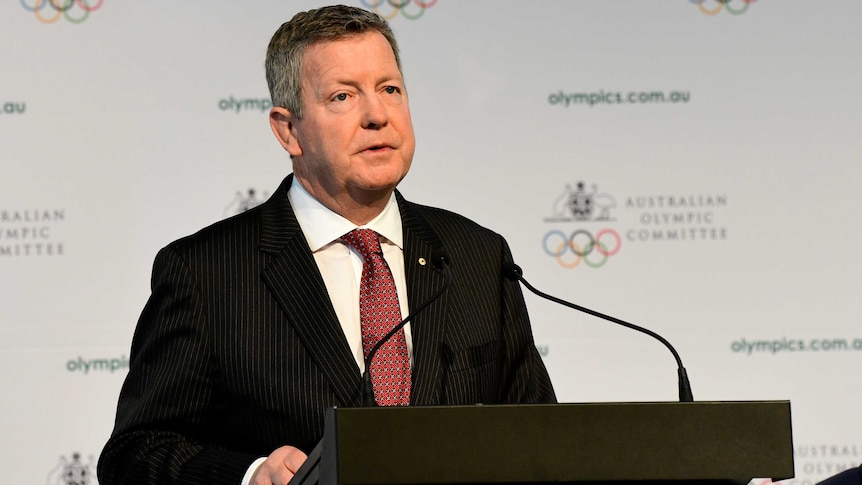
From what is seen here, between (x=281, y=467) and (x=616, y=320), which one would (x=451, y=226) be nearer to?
(x=616, y=320)

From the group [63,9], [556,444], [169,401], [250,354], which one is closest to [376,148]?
[250,354]

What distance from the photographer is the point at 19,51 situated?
3.53 m

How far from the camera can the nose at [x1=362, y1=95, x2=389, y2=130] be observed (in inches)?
85.4

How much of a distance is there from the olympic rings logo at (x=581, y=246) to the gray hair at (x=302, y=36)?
144 cm

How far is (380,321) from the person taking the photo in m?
2.14

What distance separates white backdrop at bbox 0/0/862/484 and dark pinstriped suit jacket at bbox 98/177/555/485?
1352mm

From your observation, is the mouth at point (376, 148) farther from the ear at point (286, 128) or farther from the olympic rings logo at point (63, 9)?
the olympic rings logo at point (63, 9)

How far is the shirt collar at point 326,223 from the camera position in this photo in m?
2.25

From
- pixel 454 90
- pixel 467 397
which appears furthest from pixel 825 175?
pixel 467 397

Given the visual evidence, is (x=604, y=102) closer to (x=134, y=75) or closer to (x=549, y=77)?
(x=549, y=77)

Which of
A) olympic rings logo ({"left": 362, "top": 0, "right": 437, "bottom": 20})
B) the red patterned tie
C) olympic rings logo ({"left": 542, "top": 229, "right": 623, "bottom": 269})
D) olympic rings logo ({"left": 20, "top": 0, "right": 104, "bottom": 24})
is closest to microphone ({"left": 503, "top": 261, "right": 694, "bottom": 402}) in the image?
the red patterned tie

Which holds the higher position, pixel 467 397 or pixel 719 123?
pixel 719 123

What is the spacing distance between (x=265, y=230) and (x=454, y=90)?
154 centimetres

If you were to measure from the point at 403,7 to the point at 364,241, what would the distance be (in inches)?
63.8
